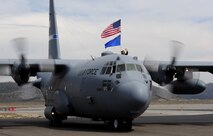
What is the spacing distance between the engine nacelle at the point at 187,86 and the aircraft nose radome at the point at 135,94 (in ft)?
23.4

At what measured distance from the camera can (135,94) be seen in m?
18.6

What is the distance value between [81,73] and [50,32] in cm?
1075

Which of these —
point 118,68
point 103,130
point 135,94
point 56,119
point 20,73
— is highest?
point 118,68

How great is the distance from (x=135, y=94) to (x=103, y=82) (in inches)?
88.7

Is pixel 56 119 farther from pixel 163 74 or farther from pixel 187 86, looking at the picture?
pixel 187 86

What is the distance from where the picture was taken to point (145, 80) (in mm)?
19781

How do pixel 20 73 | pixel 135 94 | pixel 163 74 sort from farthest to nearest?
1. pixel 163 74
2. pixel 20 73
3. pixel 135 94

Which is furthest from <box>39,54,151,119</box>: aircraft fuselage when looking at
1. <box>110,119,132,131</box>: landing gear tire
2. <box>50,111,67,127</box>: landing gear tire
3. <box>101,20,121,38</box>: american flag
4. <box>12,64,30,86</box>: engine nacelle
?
<box>101,20,121,38</box>: american flag

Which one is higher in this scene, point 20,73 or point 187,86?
point 20,73

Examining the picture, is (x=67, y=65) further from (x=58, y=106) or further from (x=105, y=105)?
(x=105, y=105)

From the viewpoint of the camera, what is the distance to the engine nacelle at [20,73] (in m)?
23.1

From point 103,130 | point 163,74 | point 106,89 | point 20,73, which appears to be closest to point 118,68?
point 106,89

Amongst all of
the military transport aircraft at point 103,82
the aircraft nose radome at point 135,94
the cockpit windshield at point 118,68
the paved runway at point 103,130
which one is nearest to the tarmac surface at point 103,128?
the paved runway at point 103,130

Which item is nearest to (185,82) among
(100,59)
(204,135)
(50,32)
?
(100,59)
